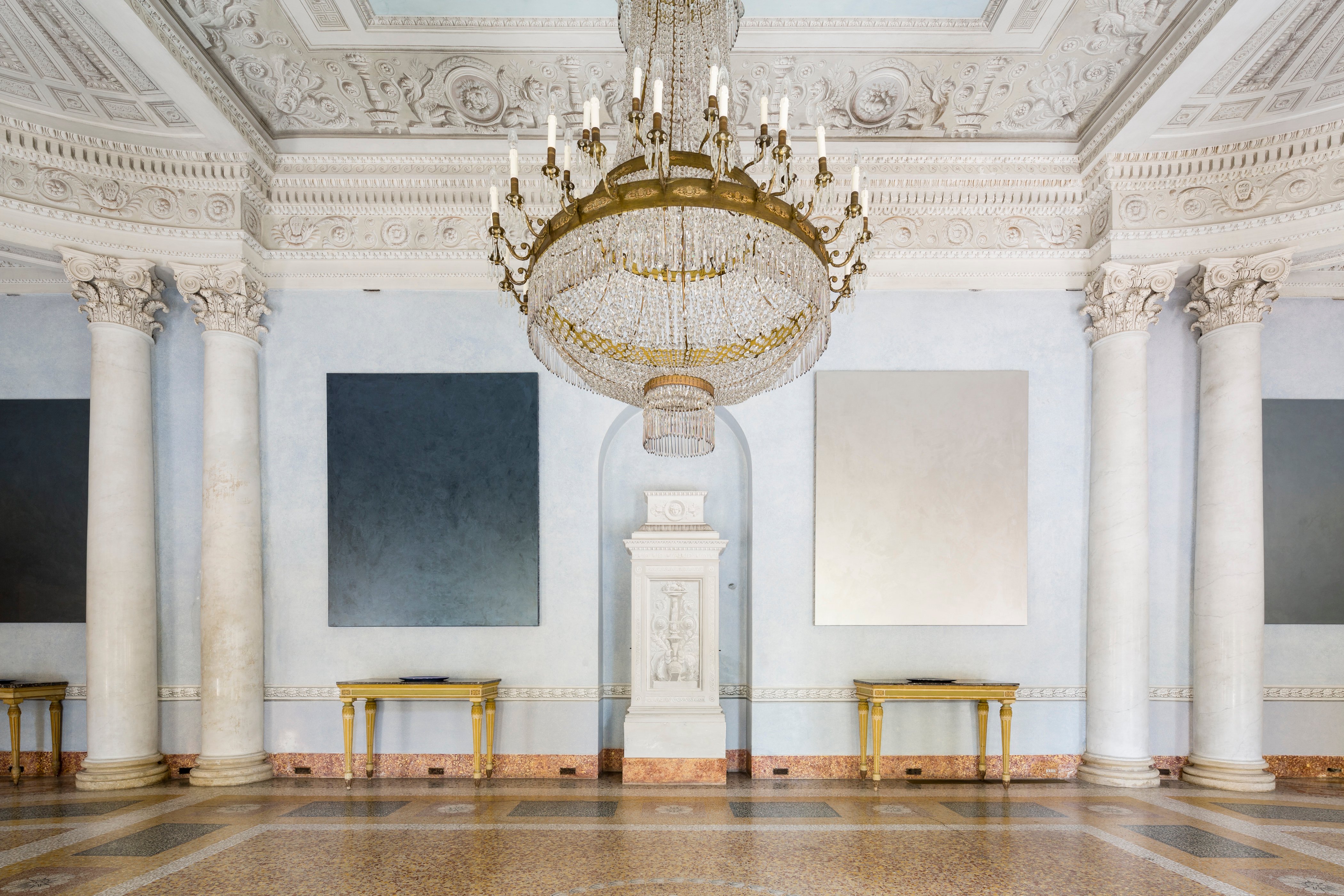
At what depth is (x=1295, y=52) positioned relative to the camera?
17.5ft

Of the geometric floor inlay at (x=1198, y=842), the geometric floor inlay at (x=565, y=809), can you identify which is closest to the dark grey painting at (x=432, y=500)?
the geometric floor inlay at (x=565, y=809)

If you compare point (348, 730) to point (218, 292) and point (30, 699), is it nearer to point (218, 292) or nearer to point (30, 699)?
point (30, 699)

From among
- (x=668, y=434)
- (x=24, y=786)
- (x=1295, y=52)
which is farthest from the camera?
(x=24, y=786)

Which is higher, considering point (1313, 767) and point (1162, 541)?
point (1162, 541)

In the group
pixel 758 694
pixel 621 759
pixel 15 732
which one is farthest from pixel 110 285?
pixel 758 694

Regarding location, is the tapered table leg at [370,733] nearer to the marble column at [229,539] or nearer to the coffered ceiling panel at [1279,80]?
the marble column at [229,539]

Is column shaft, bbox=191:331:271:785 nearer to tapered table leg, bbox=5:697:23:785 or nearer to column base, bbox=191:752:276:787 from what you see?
column base, bbox=191:752:276:787

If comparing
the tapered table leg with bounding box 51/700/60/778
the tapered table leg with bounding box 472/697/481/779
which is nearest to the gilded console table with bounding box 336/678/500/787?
the tapered table leg with bounding box 472/697/481/779

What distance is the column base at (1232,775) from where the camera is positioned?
6.08m

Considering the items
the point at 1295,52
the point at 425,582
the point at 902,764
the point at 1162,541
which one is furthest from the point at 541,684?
the point at 1295,52

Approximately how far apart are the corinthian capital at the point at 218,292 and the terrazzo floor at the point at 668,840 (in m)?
3.68

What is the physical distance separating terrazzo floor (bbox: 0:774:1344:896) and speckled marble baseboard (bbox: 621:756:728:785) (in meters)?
0.14

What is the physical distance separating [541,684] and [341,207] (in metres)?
4.46

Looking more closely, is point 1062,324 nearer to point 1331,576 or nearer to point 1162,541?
point 1162,541
